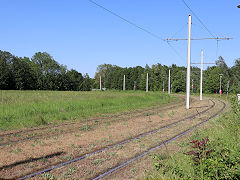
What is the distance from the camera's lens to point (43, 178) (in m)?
5.88

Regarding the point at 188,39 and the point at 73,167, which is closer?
the point at 73,167

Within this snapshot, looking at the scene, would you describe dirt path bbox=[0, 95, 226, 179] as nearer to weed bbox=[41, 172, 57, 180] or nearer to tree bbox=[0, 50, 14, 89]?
weed bbox=[41, 172, 57, 180]

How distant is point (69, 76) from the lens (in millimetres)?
116688

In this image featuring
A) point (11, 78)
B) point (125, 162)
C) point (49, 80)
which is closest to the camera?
point (125, 162)

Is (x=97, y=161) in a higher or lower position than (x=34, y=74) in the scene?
lower

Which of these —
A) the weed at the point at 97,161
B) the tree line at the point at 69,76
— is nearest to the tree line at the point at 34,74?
the tree line at the point at 69,76

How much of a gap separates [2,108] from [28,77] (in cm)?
7979

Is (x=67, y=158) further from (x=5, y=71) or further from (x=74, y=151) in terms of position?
(x=5, y=71)

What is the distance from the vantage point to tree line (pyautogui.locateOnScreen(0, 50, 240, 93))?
87.1 meters

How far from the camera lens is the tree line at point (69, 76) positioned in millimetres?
87062

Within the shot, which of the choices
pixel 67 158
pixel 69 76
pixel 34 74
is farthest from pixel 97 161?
pixel 69 76

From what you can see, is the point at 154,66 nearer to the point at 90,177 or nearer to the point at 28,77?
the point at 28,77

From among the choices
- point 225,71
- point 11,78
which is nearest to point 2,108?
point 11,78

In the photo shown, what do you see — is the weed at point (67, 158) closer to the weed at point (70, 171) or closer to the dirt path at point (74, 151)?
the dirt path at point (74, 151)
